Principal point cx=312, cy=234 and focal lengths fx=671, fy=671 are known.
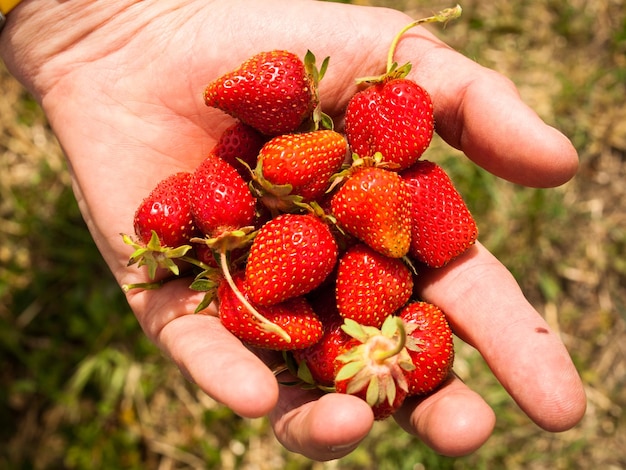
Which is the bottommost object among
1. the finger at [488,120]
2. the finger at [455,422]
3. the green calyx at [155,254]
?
the finger at [455,422]

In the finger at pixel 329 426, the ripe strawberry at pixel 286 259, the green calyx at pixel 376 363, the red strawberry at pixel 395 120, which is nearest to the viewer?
the finger at pixel 329 426

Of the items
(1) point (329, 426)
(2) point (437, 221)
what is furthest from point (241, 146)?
(1) point (329, 426)

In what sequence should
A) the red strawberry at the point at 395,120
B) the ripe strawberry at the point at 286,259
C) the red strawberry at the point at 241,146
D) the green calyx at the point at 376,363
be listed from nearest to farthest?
the green calyx at the point at 376,363, the ripe strawberry at the point at 286,259, the red strawberry at the point at 395,120, the red strawberry at the point at 241,146

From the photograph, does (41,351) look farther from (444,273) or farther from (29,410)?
(444,273)

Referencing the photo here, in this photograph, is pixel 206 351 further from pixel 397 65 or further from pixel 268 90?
pixel 397 65

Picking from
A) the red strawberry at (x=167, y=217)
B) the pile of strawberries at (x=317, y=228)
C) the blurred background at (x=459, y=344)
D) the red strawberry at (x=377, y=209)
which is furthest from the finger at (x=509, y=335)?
the blurred background at (x=459, y=344)

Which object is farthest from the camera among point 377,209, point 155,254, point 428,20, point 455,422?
point 428,20

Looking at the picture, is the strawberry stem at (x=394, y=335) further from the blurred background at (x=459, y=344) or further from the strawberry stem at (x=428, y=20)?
the blurred background at (x=459, y=344)
